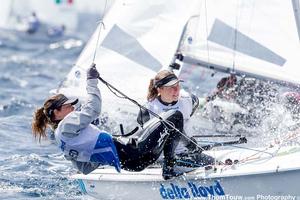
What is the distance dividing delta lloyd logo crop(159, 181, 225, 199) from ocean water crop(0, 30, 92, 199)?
0.78 metres

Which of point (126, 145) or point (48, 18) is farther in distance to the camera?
point (48, 18)

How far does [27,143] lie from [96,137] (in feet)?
8.02

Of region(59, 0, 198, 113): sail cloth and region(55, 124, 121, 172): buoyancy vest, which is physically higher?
region(55, 124, 121, 172): buoyancy vest

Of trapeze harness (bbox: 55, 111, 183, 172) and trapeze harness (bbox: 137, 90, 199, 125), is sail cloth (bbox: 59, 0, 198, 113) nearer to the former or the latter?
trapeze harness (bbox: 137, 90, 199, 125)

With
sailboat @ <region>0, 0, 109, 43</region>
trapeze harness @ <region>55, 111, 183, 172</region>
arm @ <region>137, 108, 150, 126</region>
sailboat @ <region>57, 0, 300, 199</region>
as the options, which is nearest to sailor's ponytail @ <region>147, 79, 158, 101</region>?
arm @ <region>137, 108, 150, 126</region>

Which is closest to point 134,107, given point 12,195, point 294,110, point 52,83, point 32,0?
point 294,110

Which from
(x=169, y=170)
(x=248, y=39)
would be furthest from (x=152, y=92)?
(x=248, y=39)

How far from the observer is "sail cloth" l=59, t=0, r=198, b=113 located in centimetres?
675

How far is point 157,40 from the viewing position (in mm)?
6871

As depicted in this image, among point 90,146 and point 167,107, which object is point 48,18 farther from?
Answer: point 90,146

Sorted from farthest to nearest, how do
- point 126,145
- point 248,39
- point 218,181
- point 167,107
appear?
1. point 248,39
2. point 167,107
3. point 126,145
4. point 218,181

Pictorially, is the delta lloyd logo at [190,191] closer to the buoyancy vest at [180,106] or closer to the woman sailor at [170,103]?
the woman sailor at [170,103]

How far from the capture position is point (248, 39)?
6.23 m

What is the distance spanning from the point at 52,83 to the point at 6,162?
19.0ft
